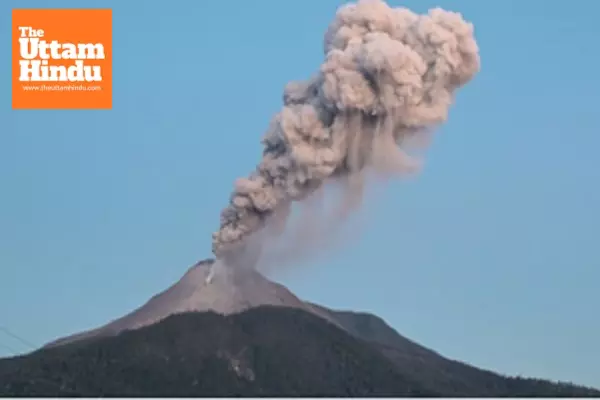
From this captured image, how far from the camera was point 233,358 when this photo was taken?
6150cm

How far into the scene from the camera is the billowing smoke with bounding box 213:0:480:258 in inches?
2303

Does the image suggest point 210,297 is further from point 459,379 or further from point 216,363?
point 459,379

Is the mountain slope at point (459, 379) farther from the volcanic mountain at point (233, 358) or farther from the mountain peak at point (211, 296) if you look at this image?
the mountain peak at point (211, 296)

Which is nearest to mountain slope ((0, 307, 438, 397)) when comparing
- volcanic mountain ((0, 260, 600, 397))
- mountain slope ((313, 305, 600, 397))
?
volcanic mountain ((0, 260, 600, 397))

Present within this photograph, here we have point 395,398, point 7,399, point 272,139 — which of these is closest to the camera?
point 7,399

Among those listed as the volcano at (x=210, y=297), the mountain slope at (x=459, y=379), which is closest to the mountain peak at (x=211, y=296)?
the volcano at (x=210, y=297)

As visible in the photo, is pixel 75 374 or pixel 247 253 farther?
pixel 247 253

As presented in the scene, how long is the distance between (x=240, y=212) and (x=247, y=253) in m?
3.03

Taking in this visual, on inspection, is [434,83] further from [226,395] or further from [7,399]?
[7,399]

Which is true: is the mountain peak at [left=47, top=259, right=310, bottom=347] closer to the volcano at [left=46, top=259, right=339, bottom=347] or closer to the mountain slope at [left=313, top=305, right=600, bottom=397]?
the volcano at [left=46, top=259, right=339, bottom=347]

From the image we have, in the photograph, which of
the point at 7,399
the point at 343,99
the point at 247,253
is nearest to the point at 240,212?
the point at 247,253

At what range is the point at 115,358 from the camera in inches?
2386

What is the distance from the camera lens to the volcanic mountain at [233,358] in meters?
58.2

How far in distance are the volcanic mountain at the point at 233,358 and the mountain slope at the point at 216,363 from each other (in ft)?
0.18
